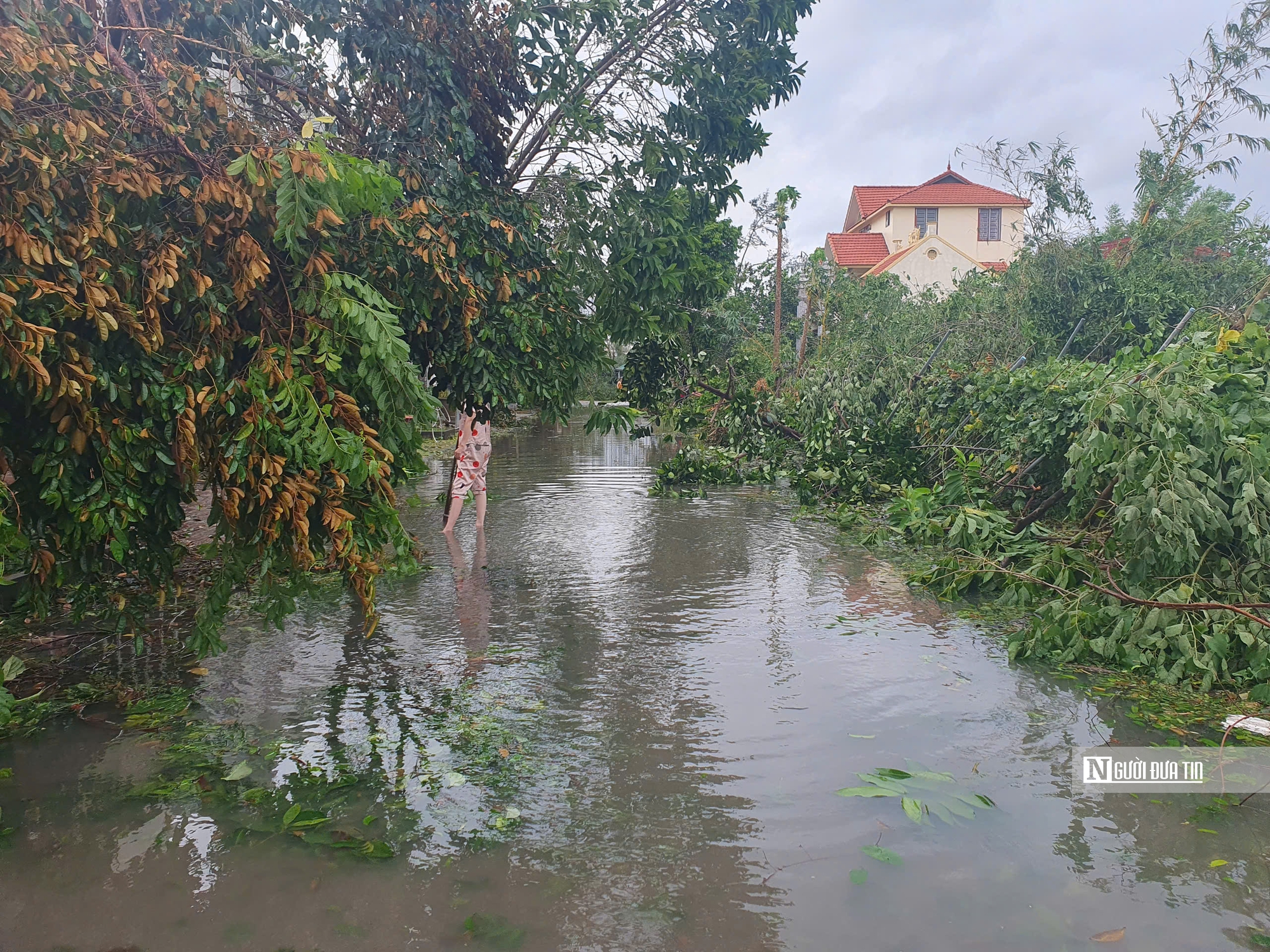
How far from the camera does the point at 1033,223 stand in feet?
54.0

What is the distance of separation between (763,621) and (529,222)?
3455 mm

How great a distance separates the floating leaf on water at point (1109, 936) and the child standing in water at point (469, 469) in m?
7.16

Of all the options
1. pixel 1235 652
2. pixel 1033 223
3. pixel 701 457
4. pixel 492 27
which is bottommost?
pixel 1235 652

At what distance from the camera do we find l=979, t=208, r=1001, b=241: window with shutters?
42.4 metres

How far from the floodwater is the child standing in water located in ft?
9.33

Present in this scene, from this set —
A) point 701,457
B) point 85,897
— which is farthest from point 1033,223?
point 85,897

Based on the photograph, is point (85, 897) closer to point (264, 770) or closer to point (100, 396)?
point (264, 770)

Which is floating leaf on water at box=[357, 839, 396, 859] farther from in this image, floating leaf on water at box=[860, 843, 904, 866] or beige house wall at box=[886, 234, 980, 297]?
beige house wall at box=[886, 234, 980, 297]

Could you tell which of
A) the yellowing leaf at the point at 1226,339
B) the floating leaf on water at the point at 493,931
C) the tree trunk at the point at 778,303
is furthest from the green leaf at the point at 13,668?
the tree trunk at the point at 778,303

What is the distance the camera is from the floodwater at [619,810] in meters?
3.23

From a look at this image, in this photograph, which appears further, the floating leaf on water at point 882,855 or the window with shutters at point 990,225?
the window with shutters at point 990,225

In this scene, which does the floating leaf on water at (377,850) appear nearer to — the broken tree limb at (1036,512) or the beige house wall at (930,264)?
the broken tree limb at (1036,512)

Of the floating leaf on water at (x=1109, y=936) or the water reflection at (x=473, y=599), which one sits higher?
the water reflection at (x=473, y=599)

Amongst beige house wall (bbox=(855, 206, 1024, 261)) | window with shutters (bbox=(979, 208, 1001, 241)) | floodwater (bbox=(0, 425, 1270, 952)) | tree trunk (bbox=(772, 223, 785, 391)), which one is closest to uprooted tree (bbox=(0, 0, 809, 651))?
floodwater (bbox=(0, 425, 1270, 952))
